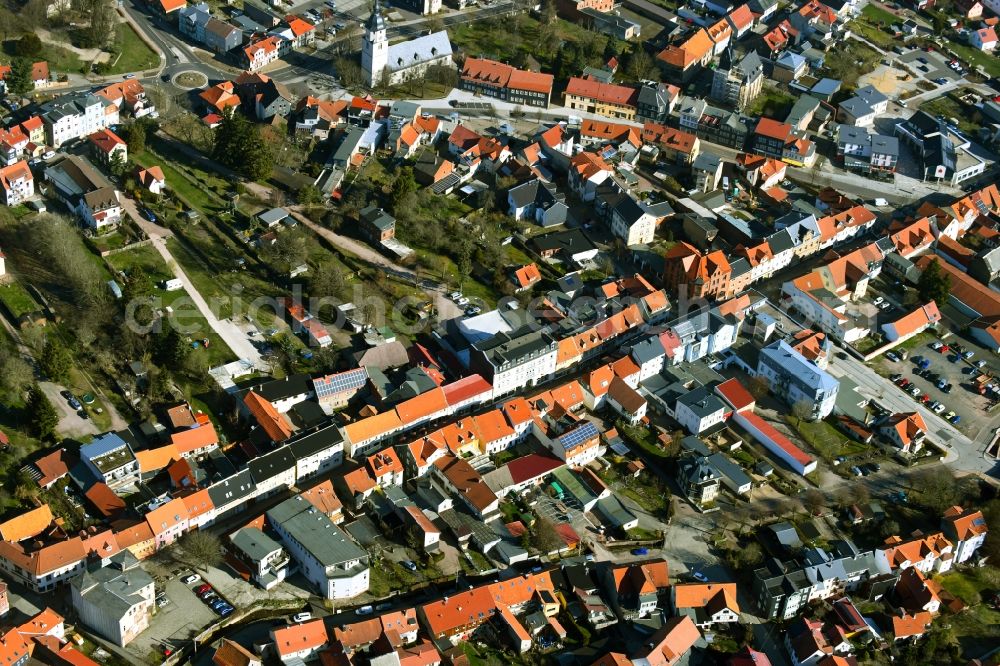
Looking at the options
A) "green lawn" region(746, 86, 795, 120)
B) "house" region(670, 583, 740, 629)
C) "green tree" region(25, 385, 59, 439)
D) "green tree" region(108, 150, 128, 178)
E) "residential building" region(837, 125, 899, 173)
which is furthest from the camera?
"green lawn" region(746, 86, 795, 120)

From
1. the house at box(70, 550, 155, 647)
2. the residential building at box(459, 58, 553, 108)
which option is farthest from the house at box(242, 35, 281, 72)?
the house at box(70, 550, 155, 647)

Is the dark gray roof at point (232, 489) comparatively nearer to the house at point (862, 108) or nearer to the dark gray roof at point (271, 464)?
the dark gray roof at point (271, 464)

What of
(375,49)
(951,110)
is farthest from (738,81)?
(375,49)

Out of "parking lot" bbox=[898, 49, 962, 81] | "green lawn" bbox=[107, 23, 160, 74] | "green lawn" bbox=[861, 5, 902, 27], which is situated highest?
"green lawn" bbox=[861, 5, 902, 27]

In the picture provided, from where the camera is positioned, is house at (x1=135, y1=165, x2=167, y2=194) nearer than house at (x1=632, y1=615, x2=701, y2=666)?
No

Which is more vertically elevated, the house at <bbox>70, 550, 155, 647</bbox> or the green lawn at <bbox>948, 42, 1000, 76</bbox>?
the green lawn at <bbox>948, 42, 1000, 76</bbox>

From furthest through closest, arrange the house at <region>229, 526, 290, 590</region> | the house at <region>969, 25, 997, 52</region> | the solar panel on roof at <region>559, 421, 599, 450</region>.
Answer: the house at <region>969, 25, 997, 52</region>, the solar panel on roof at <region>559, 421, 599, 450</region>, the house at <region>229, 526, 290, 590</region>

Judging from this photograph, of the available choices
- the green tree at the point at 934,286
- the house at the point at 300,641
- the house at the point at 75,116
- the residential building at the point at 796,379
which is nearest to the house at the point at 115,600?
the house at the point at 300,641

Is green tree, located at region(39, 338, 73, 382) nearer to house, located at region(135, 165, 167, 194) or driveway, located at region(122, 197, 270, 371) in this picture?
driveway, located at region(122, 197, 270, 371)
